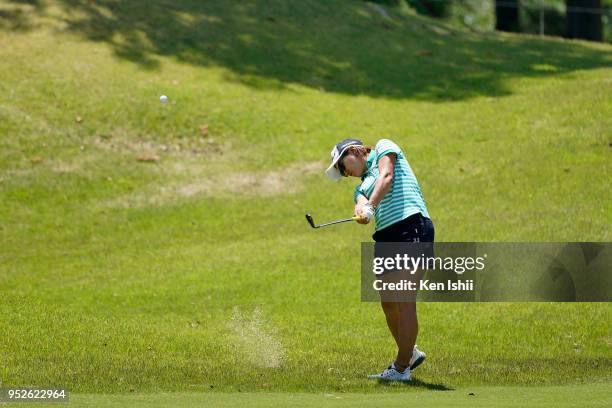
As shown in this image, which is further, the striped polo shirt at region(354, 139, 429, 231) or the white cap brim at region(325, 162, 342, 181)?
the white cap brim at region(325, 162, 342, 181)

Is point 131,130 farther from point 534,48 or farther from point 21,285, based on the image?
point 534,48

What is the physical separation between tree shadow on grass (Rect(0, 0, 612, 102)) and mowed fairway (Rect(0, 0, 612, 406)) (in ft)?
0.28

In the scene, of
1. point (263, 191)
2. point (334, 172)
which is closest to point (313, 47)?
point (263, 191)

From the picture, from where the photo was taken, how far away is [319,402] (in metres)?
9.52

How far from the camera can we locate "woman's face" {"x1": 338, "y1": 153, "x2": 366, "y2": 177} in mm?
Result: 10720

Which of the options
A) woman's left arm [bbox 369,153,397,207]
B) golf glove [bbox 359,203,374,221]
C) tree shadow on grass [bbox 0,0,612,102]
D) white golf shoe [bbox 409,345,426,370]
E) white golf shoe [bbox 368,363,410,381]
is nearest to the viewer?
golf glove [bbox 359,203,374,221]

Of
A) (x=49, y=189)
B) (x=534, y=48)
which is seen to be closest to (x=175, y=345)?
(x=49, y=189)

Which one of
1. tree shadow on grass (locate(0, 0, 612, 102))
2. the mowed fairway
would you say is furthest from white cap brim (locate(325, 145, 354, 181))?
tree shadow on grass (locate(0, 0, 612, 102))

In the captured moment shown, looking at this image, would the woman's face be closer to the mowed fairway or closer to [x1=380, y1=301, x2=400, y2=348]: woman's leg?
[x1=380, y1=301, x2=400, y2=348]: woman's leg

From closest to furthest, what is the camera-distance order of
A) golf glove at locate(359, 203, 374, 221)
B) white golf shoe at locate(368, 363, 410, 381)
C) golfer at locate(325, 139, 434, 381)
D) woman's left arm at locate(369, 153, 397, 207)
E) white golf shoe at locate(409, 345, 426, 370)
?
golf glove at locate(359, 203, 374, 221)
woman's left arm at locate(369, 153, 397, 207)
golfer at locate(325, 139, 434, 381)
white golf shoe at locate(368, 363, 410, 381)
white golf shoe at locate(409, 345, 426, 370)

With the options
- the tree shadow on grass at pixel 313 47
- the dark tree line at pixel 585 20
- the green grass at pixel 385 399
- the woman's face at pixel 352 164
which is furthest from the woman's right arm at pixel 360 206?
the dark tree line at pixel 585 20

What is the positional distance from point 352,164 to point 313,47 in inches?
809

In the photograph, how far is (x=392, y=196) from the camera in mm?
10609

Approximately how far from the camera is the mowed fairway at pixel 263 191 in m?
12.5
